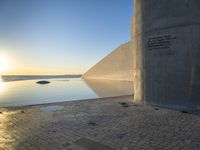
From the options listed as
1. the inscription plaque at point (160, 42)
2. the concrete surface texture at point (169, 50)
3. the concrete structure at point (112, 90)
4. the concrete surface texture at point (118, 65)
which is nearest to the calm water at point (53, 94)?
the concrete structure at point (112, 90)

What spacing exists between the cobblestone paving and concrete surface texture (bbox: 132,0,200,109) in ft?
4.13

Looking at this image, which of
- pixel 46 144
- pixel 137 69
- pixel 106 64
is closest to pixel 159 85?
pixel 137 69

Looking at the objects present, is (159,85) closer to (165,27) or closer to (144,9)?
(165,27)

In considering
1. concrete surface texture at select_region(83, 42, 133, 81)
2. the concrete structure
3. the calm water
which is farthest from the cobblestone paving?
concrete surface texture at select_region(83, 42, 133, 81)

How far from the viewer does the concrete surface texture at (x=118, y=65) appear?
135 feet

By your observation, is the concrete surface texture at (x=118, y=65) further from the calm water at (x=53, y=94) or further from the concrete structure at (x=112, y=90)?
the calm water at (x=53, y=94)

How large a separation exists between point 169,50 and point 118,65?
3667cm

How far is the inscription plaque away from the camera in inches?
275

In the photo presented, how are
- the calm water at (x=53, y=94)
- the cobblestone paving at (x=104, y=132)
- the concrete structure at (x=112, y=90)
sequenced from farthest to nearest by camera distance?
the concrete structure at (x=112, y=90) → the calm water at (x=53, y=94) → the cobblestone paving at (x=104, y=132)

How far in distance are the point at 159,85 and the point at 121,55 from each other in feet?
119

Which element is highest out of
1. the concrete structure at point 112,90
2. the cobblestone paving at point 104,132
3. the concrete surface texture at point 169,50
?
the concrete surface texture at point 169,50

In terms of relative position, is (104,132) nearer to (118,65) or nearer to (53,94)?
(53,94)

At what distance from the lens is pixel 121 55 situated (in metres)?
43.3

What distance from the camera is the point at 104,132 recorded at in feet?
14.7
